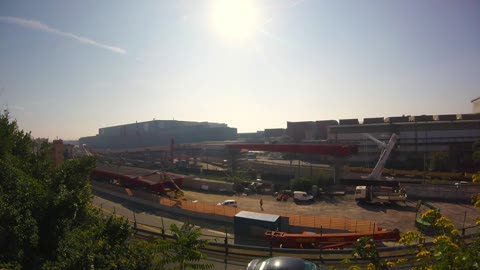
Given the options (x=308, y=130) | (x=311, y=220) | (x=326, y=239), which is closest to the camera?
(x=326, y=239)

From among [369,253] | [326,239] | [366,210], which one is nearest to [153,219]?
[326,239]

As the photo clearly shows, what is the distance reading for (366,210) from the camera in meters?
30.3

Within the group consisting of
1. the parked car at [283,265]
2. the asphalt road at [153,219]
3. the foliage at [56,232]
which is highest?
the foliage at [56,232]

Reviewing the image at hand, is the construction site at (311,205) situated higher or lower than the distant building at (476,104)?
lower

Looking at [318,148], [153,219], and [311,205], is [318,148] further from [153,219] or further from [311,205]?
[153,219]

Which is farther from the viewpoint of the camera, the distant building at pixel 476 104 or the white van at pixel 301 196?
the distant building at pixel 476 104

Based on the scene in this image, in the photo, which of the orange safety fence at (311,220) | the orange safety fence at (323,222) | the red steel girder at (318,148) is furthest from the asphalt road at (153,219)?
the red steel girder at (318,148)

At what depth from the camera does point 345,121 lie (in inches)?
2894

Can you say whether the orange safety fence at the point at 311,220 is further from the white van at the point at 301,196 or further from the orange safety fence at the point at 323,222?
the white van at the point at 301,196

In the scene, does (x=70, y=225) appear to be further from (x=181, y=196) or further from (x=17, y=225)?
(x=181, y=196)

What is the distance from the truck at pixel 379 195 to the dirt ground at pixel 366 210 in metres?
0.70

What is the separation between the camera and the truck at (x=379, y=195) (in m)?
31.2

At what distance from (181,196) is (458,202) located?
1374 inches

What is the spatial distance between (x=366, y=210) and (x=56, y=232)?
96.5ft
